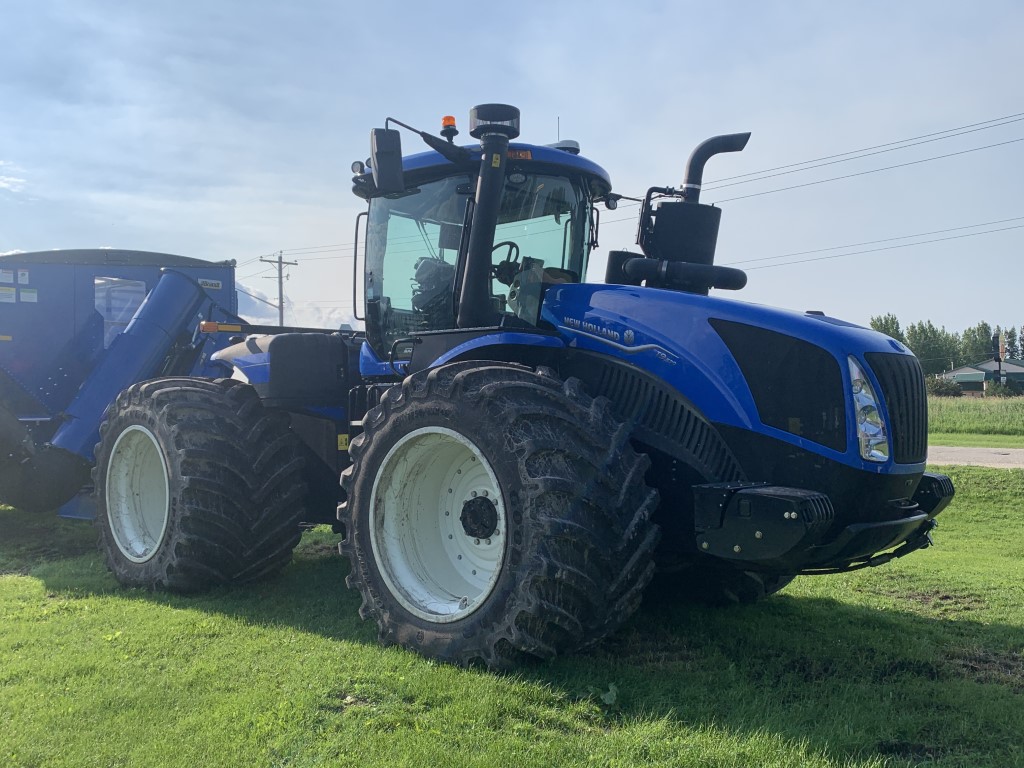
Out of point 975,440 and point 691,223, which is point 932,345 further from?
point 691,223

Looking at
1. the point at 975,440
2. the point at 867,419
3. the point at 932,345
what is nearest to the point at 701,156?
the point at 867,419

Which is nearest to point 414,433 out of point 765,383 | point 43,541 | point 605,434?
point 605,434

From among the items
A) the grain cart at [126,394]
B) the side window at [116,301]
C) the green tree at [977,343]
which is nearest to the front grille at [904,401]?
the grain cart at [126,394]

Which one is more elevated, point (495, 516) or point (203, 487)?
point (495, 516)

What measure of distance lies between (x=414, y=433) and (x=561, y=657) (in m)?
1.34

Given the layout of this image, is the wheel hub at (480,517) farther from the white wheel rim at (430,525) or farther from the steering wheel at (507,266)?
the steering wheel at (507,266)

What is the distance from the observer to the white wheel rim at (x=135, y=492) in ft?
21.0

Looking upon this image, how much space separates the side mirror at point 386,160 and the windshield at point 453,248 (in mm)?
760

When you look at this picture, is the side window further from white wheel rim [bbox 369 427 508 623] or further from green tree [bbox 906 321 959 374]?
green tree [bbox 906 321 959 374]

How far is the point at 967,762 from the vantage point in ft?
10.4

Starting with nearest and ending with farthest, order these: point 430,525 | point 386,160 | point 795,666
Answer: point 795,666 < point 386,160 < point 430,525

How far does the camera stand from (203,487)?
5652 millimetres

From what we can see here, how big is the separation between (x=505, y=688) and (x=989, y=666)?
254 cm

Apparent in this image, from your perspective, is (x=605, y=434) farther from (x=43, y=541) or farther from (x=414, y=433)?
(x=43, y=541)
